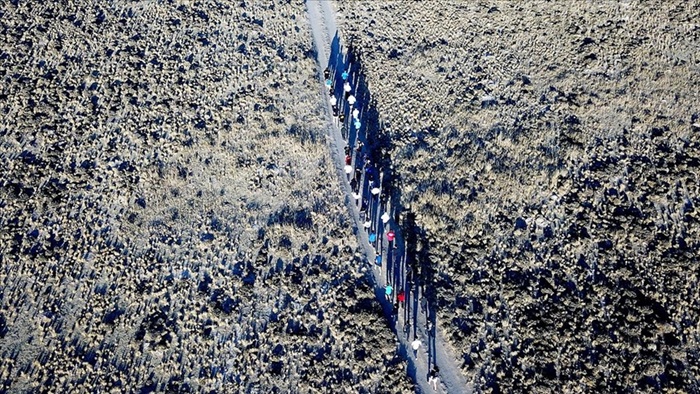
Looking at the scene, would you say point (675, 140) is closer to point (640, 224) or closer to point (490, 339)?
point (640, 224)

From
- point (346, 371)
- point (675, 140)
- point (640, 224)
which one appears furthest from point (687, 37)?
point (346, 371)

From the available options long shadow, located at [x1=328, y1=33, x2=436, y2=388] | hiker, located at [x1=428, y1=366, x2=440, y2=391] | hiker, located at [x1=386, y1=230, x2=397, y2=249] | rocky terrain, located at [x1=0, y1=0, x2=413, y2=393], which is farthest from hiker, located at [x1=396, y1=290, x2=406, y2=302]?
hiker, located at [x1=428, y1=366, x2=440, y2=391]

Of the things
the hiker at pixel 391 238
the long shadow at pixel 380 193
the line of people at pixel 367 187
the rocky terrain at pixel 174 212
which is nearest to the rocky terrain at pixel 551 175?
the long shadow at pixel 380 193

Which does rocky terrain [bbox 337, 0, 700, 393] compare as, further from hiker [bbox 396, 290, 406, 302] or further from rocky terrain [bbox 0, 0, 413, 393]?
rocky terrain [bbox 0, 0, 413, 393]

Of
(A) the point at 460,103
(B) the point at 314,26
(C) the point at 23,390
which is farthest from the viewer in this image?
(B) the point at 314,26

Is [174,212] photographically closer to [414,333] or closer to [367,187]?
[367,187]

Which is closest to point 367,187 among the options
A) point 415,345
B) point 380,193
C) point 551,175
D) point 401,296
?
point 380,193
